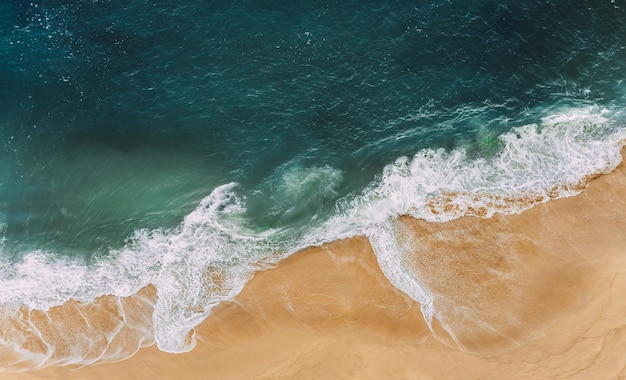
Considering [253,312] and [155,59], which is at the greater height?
[155,59]

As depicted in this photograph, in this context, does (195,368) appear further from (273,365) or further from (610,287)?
(610,287)

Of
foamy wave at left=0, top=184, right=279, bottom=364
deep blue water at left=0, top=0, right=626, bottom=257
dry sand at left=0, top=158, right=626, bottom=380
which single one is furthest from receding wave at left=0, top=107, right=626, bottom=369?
deep blue water at left=0, top=0, right=626, bottom=257

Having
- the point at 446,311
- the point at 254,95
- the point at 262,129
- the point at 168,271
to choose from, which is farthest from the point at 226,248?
the point at 446,311

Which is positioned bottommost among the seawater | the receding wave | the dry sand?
the dry sand

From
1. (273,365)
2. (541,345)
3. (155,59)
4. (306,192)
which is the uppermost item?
(155,59)

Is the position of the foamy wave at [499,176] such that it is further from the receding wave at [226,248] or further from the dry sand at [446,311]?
the dry sand at [446,311]

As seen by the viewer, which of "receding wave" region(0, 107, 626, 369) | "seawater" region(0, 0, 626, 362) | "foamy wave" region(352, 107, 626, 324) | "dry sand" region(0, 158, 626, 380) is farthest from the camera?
"seawater" region(0, 0, 626, 362)

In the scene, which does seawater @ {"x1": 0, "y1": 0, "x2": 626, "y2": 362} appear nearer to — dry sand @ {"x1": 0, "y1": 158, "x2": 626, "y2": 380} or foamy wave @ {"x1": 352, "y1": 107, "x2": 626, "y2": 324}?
foamy wave @ {"x1": 352, "y1": 107, "x2": 626, "y2": 324}

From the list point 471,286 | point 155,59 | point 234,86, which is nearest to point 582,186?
point 471,286
